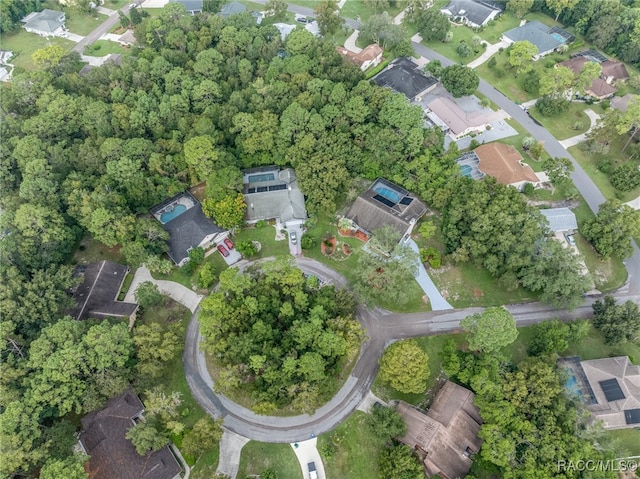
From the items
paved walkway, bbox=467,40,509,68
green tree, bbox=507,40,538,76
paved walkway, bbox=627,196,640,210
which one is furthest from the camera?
paved walkway, bbox=467,40,509,68

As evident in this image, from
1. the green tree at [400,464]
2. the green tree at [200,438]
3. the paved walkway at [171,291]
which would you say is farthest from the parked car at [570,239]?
the paved walkway at [171,291]

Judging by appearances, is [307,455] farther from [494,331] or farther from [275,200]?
[275,200]

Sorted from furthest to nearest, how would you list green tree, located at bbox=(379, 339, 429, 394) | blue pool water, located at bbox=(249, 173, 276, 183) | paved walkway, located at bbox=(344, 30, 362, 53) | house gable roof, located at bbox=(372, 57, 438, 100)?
paved walkway, located at bbox=(344, 30, 362, 53), house gable roof, located at bbox=(372, 57, 438, 100), blue pool water, located at bbox=(249, 173, 276, 183), green tree, located at bbox=(379, 339, 429, 394)

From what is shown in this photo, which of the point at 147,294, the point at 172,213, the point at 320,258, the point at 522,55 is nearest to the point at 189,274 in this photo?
the point at 147,294

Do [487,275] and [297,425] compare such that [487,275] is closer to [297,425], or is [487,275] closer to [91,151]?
[297,425]

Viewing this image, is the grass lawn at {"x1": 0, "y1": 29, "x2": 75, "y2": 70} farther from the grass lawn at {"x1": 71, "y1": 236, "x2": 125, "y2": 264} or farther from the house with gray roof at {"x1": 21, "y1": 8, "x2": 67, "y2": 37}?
the grass lawn at {"x1": 71, "y1": 236, "x2": 125, "y2": 264}

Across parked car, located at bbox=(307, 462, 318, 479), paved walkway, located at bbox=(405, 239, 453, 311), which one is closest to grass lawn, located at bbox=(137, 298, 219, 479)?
parked car, located at bbox=(307, 462, 318, 479)
